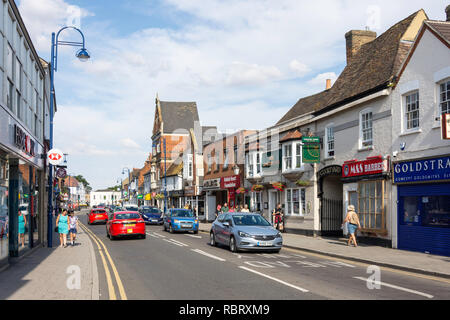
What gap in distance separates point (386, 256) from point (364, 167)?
552 centimetres

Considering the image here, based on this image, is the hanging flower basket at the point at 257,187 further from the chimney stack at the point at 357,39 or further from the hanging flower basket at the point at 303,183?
the chimney stack at the point at 357,39

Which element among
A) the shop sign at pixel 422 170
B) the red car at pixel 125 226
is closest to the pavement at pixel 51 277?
the red car at pixel 125 226

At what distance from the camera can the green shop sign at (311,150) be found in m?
24.4

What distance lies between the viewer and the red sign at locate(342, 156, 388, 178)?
19.3m

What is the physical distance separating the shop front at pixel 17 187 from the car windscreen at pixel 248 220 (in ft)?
25.6

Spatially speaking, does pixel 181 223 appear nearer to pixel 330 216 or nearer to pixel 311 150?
pixel 330 216

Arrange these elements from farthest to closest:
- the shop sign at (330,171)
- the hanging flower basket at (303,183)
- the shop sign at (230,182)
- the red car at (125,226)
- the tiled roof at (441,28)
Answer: the shop sign at (230,182), the hanging flower basket at (303,183), the red car at (125,226), the shop sign at (330,171), the tiled roof at (441,28)

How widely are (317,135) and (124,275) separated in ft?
53.2

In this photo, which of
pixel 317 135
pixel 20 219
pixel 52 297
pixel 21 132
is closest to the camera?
pixel 52 297

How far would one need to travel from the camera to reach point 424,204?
17250 mm

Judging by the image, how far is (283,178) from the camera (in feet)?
95.0

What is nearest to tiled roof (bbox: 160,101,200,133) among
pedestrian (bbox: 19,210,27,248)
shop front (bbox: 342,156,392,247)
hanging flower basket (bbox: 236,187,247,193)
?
hanging flower basket (bbox: 236,187,247,193)
